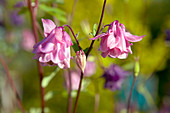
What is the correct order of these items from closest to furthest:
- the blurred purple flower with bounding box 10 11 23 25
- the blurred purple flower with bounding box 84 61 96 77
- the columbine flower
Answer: the columbine flower < the blurred purple flower with bounding box 84 61 96 77 < the blurred purple flower with bounding box 10 11 23 25

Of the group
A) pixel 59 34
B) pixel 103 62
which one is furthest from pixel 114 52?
pixel 103 62

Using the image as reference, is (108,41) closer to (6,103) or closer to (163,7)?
(6,103)

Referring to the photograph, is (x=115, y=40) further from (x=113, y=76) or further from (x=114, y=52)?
Answer: (x=113, y=76)

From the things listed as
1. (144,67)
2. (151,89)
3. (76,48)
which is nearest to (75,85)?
(76,48)

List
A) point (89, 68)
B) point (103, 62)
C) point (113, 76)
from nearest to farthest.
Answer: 1. point (113, 76)
2. point (89, 68)
3. point (103, 62)

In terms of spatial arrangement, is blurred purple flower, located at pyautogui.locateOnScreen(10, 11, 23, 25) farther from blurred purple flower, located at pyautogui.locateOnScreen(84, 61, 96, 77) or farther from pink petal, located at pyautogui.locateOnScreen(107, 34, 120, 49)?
pink petal, located at pyautogui.locateOnScreen(107, 34, 120, 49)

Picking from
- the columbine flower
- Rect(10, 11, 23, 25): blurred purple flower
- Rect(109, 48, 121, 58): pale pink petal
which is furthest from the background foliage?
Rect(109, 48, 121, 58): pale pink petal

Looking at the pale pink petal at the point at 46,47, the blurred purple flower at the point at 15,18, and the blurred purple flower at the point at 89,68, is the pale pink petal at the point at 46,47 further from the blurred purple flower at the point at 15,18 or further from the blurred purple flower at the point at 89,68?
the blurred purple flower at the point at 15,18

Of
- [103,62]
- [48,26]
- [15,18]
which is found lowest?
[103,62]
